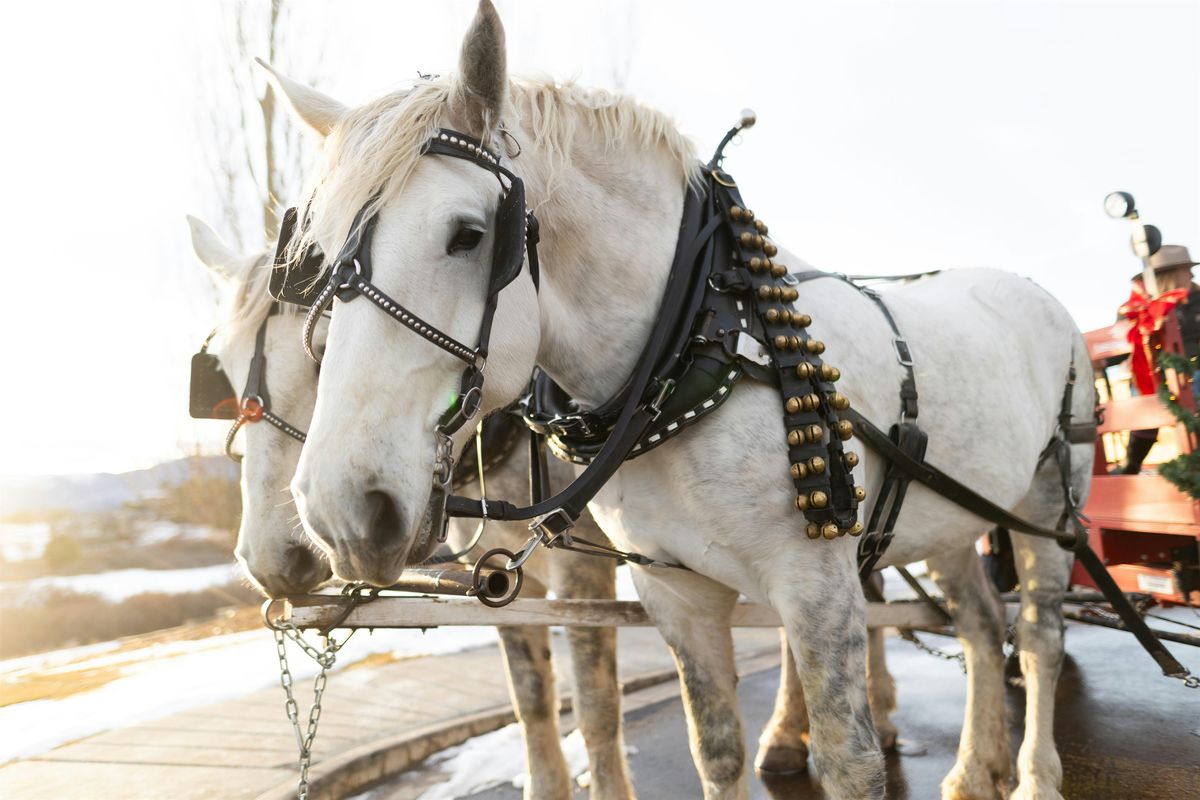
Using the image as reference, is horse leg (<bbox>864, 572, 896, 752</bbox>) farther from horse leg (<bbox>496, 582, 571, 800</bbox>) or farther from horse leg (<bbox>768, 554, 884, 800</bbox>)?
horse leg (<bbox>768, 554, 884, 800</bbox>)

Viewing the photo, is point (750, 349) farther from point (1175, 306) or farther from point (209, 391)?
point (1175, 306)

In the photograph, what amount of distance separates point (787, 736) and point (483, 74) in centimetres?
331

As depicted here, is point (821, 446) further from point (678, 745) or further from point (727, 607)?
point (678, 745)

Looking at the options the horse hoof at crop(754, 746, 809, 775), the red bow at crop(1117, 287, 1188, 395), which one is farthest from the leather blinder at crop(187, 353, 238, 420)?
the red bow at crop(1117, 287, 1188, 395)

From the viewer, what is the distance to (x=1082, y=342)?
10.9 ft

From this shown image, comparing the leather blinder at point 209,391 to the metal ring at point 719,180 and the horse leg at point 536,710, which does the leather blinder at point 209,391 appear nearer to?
the horse leg at point 536,710

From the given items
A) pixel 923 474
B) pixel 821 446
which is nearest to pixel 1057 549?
pixel 923 474

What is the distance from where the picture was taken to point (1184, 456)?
3.31 m

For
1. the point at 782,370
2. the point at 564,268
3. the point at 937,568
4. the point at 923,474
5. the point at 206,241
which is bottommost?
the point at 937,568

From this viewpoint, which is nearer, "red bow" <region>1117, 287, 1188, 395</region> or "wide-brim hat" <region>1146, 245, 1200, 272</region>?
"red bow" <region>1117, 287, 1188, 395</region>

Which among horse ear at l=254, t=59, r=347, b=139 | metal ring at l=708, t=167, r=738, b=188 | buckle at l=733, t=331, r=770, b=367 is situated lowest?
buckle at l=733, t=331, r=770, b=367

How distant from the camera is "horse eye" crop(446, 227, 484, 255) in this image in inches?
56.4

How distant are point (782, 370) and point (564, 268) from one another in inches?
21.2

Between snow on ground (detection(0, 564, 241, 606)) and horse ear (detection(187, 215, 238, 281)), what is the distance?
8872mm
